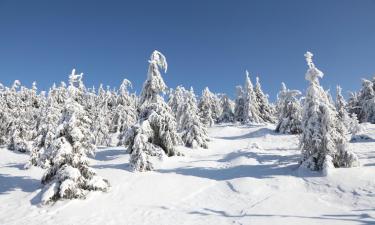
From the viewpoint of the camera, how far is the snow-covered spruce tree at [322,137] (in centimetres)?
2039

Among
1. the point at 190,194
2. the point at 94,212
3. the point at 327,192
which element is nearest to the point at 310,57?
the point at 327,192

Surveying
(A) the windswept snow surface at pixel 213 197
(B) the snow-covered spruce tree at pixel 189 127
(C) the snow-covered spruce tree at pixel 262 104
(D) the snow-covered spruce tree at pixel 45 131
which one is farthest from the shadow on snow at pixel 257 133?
(D) the snow-covered spruce tree at pixel 45 131

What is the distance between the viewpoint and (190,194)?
63.9ft

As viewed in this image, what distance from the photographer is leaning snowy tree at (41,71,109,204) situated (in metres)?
18.9

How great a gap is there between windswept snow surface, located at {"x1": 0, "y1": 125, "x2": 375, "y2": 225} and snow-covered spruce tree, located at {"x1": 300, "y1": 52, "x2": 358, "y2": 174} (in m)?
→ 1.07

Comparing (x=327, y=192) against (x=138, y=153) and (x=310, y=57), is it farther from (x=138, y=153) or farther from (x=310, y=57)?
(x=138, y=153)

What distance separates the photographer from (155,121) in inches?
1089

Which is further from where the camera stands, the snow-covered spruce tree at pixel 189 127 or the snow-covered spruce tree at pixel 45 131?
the snow-covered spruce tree at pixel 189 127

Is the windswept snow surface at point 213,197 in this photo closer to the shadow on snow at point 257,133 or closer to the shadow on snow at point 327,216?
the shadow on snow at point 327,216

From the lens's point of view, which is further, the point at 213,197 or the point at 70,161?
the point at 70,161

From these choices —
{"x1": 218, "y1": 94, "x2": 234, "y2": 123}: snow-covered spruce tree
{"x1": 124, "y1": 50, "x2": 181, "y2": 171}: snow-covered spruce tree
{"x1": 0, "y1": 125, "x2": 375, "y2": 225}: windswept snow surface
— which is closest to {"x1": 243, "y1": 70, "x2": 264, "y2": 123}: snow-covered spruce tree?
{"x1": 218, "y1": 94, "x2": 234, "y2": 123}: snow-covered spruce tree

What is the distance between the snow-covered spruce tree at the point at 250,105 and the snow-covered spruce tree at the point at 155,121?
136 ft

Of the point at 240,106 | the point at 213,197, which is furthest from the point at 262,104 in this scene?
the point at 213,197

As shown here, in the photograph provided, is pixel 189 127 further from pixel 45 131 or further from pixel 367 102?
pixel 367 102
